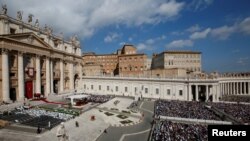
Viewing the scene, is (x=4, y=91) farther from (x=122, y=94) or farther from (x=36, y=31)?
(x=122, y=94)

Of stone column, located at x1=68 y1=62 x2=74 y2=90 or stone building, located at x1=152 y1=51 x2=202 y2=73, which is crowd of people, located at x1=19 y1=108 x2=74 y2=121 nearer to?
stone column, located at x1=68 y1=62 x2=74 y2=90

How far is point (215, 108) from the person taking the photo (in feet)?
128

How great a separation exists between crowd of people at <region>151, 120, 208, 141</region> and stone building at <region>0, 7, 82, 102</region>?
1152 inches

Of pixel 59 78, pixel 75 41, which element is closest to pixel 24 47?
pixel 59 78

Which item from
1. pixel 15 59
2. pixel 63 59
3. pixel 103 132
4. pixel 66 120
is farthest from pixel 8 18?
pixel 103 132

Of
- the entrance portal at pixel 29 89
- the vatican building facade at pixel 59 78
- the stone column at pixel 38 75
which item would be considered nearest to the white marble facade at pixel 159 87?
the vatican building facade at pixel 59 78

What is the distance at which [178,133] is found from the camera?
2333 centimetres

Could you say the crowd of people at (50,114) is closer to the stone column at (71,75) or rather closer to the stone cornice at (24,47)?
the stone cornice at (24,47)

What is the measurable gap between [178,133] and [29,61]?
3620 centimetres

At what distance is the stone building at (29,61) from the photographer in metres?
36.2

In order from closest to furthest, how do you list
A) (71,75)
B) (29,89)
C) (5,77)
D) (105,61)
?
(5,77) < (29,89) < (71,75) < (105,61)

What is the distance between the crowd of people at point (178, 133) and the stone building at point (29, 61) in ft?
96.0

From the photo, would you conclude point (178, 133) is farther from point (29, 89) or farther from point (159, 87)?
point (29, 89)

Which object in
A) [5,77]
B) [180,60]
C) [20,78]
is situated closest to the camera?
[5,77]
